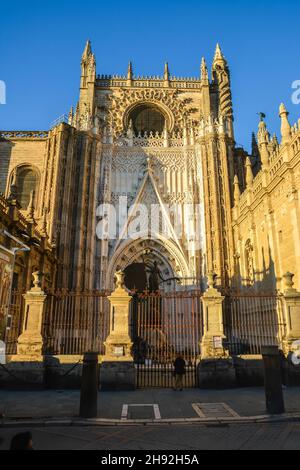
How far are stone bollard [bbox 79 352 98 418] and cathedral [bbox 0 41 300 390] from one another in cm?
987

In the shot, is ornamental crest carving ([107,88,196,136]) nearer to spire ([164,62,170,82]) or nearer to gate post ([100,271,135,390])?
spire ([164,62,170,82])

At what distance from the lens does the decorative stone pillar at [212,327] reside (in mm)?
11560

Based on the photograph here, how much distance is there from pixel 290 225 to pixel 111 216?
42.3ft

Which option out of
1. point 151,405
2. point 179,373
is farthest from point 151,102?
point 151,405

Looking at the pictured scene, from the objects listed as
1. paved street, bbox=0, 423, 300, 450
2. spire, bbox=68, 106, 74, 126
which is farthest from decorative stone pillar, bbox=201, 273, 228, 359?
spire, bbox=68, 106, 74, 126

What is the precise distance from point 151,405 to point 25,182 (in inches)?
825

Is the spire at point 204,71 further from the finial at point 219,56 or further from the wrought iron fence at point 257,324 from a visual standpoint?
the wrought iron fence at point 257,324

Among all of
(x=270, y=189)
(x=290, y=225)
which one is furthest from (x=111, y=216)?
(x=290, y=225)

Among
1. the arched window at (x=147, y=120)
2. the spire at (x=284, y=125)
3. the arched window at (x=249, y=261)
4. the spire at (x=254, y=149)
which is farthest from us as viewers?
the arched window at (x=147, y=120)

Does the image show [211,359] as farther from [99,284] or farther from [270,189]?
[99,284]

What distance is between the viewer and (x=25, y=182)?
25203 mm

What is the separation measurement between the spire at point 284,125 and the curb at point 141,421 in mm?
11951

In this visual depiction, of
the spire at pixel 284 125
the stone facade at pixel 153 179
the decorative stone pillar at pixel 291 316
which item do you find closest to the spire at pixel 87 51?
the stone facade at pixel 153 179

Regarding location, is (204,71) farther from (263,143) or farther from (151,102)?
(263,143)
